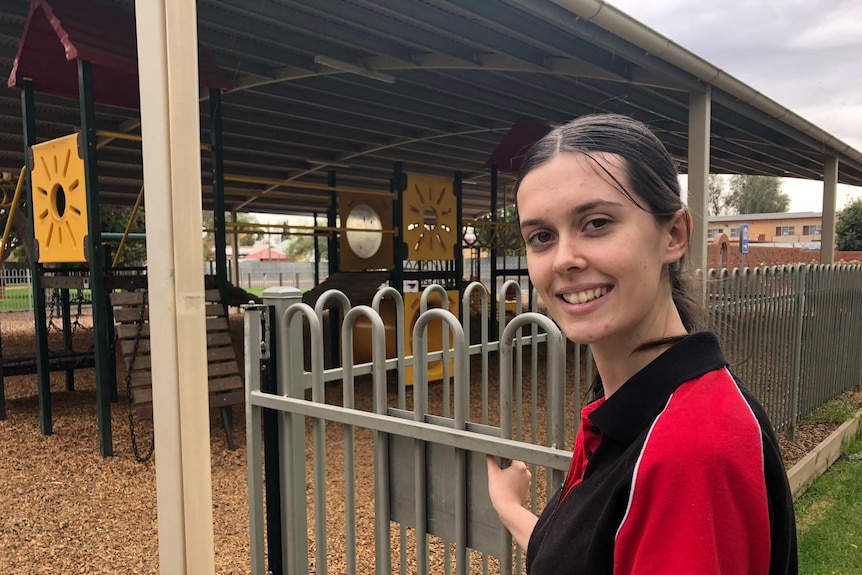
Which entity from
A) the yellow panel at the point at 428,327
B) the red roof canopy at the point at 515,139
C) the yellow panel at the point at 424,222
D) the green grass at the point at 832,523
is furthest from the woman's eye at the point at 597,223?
the red roof canopy at the point at 515,139

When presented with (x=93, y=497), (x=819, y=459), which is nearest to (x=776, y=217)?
(x=819, y=459)

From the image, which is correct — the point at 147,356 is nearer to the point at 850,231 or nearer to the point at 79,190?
the point at 79,190

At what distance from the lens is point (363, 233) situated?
28.9 feet

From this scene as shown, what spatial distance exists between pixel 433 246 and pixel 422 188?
82 cm

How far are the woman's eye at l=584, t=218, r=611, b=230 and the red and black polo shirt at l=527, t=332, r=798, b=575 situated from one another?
0.70 ft

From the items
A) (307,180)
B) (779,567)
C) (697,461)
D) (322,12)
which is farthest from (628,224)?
(307,180)

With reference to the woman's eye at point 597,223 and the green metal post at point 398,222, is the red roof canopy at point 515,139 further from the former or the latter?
the woman's eye at point 597,223

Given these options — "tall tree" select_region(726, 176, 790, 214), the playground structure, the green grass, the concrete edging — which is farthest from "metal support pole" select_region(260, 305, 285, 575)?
"tall tree" select_region(726, 176, 790, 214)

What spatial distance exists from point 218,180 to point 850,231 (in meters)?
38.0

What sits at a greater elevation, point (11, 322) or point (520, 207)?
point (520, 207)

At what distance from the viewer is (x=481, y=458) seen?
160cm

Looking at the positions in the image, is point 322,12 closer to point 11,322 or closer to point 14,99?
point 14,99

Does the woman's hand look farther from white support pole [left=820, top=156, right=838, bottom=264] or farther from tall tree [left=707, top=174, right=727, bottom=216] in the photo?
tall tree [left=707, top=174, right=727, bottom=216]

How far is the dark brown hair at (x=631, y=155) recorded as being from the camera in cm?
93
